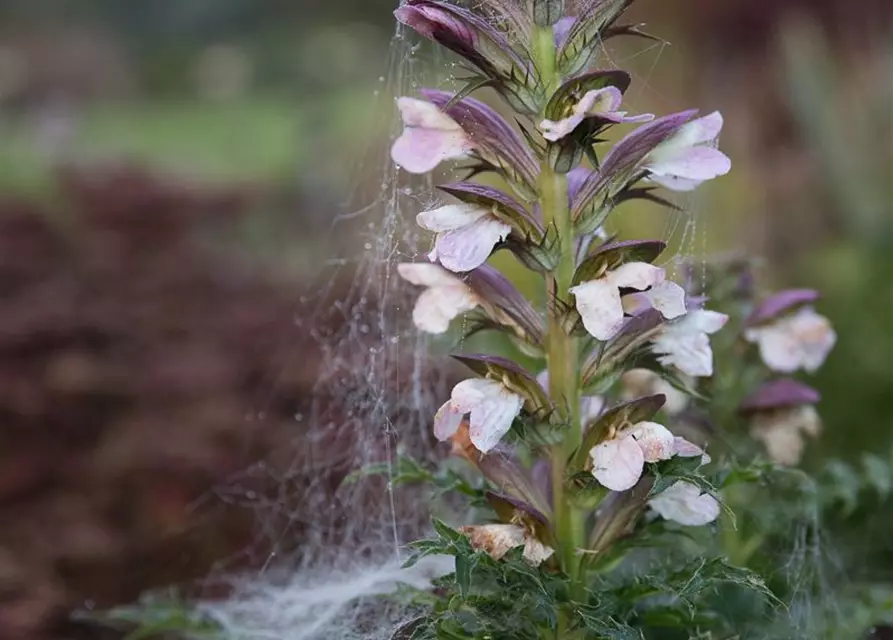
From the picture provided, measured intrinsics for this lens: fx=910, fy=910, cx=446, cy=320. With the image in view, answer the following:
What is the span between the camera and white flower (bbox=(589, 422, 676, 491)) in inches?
34.1

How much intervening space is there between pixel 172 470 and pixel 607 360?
1139 mm

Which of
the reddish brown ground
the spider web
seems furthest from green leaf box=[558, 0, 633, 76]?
the reddish brown ground

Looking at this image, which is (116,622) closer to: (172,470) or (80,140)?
(172,470)

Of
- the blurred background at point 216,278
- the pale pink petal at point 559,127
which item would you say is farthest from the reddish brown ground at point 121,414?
the pale pink petal at point 559,127

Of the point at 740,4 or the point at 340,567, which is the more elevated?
the point at 740,4

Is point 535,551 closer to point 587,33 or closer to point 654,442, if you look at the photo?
point 654,442

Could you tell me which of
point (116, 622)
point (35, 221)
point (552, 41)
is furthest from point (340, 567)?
point (35, 221)

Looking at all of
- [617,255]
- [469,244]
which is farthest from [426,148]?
[617,255]

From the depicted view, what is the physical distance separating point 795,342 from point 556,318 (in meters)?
0.53

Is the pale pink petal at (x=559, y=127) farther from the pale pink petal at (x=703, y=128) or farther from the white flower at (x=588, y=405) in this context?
the white flower at (x=588, y=405)

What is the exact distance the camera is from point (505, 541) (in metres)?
0.92

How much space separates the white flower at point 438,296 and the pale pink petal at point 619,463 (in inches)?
8.1

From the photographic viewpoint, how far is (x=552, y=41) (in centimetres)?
91

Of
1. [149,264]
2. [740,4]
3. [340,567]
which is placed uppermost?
[740,4]
